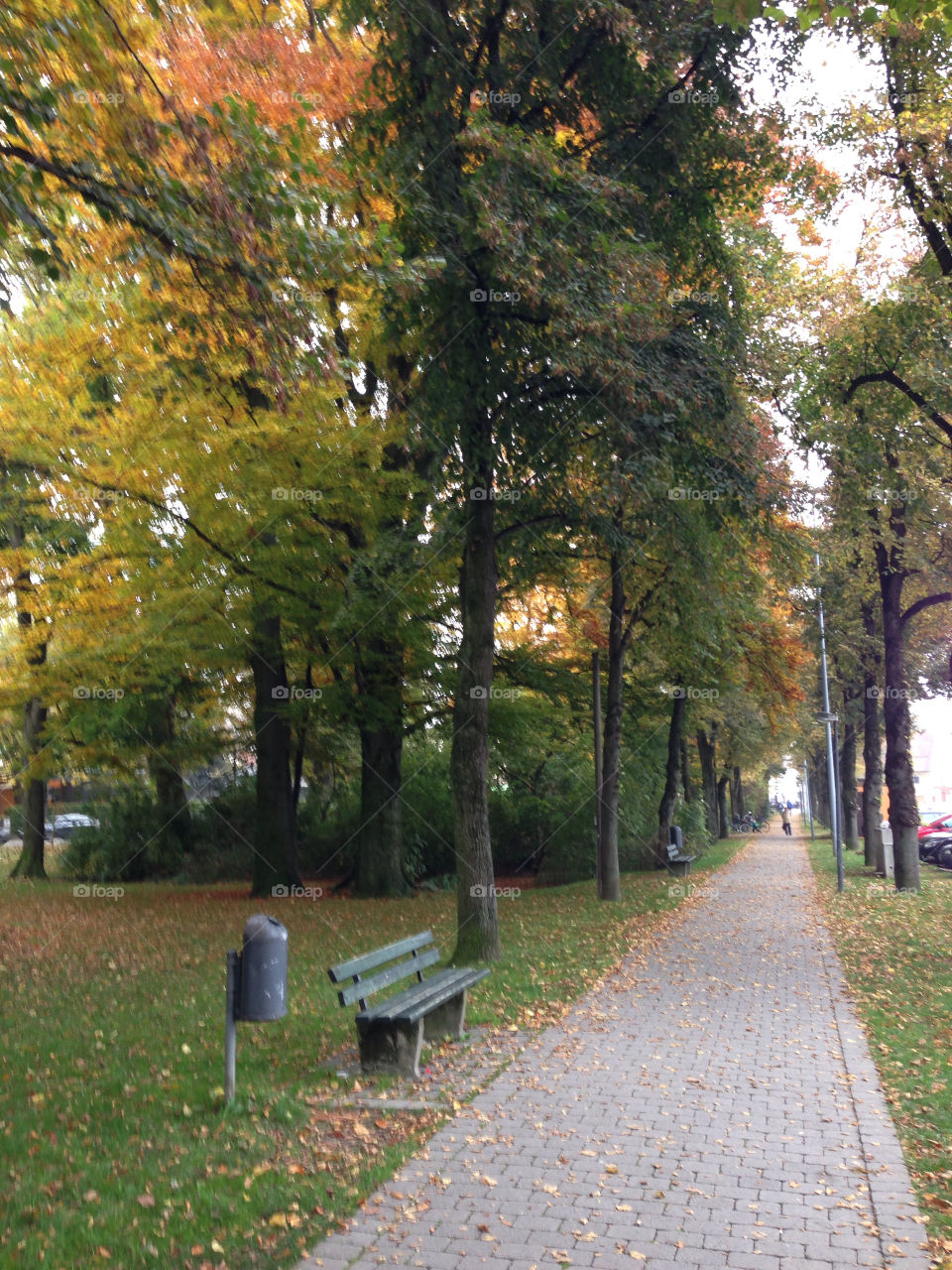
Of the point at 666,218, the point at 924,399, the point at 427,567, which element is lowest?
the point at 427,567

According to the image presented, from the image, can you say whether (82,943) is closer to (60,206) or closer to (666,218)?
(60,206)

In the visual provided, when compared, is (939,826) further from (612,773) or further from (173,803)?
(173,803)

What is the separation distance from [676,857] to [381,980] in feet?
67.4

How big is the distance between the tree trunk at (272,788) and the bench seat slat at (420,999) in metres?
11.8

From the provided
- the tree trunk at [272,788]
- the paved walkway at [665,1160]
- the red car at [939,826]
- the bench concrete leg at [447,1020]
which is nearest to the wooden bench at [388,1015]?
the bench concrete leg at [447,1020]

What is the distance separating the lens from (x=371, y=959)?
7.81 m

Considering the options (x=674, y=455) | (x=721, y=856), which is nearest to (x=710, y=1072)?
(x=674, y=455)

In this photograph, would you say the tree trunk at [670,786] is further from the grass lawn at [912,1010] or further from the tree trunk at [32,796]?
the tree trunk at [32,796]

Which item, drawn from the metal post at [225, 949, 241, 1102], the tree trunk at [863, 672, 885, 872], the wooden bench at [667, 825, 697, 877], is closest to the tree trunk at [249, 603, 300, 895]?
the wooden bench at [667, 825, 697, 877]

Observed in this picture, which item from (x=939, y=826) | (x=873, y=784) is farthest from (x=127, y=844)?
(x=939, y=826)

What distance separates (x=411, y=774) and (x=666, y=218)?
15.6 meters

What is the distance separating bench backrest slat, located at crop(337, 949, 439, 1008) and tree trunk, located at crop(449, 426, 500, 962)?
304 centimetres

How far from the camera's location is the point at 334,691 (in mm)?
19141

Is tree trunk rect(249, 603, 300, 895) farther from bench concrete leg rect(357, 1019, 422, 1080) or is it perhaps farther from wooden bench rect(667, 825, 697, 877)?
bench concrete leg rect(357, 1019, 422, 1080)
